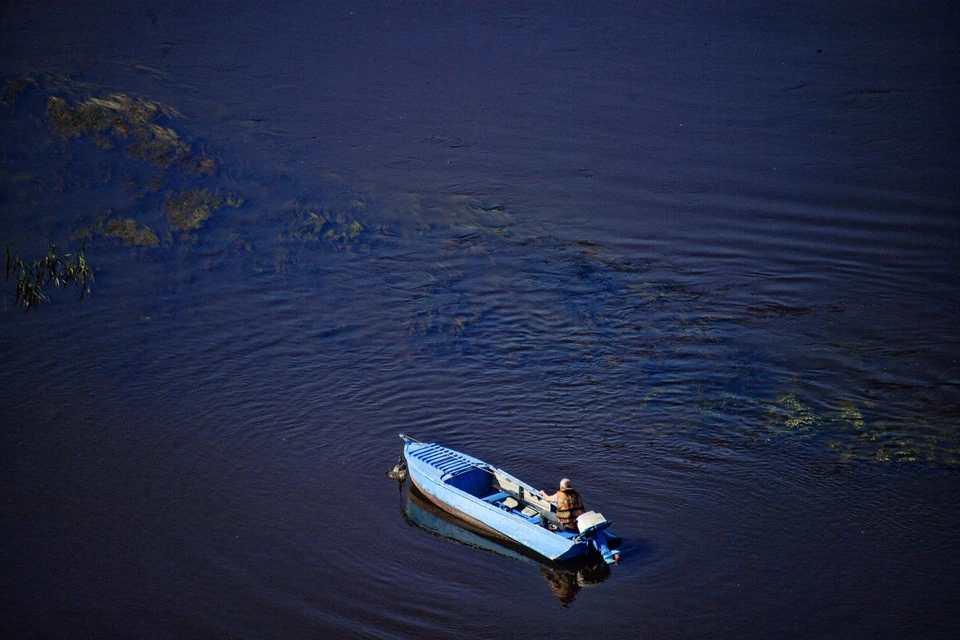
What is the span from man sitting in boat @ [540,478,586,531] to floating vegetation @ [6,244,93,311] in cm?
1426

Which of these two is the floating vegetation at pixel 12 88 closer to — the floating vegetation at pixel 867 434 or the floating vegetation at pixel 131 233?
the floating vegetation at pixel 131 233

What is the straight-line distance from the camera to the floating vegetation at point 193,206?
25.5 meters

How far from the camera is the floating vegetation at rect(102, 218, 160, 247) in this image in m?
24.8

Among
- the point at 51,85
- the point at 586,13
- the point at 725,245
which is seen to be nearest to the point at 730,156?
the point at 725,245

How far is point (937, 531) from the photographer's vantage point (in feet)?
49.5

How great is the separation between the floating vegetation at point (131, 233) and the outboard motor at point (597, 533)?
15595 mm

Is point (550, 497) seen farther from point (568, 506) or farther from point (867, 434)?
point (867, 434)

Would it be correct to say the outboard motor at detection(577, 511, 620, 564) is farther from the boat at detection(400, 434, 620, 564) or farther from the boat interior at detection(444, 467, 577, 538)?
the boat interior at detection(444, 467, 577, 538)

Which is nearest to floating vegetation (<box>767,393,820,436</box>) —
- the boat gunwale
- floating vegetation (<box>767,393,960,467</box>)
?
floating vegetation (<box>767,393,960,467</box>)

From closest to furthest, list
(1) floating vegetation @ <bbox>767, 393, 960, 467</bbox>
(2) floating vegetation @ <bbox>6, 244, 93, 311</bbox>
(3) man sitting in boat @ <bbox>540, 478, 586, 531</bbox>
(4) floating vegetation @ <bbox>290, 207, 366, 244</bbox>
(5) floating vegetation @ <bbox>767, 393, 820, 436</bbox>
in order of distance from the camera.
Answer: (3) man sitting in boat @ <bbox>540, 478, 586, 531</bbox>
(1) floating vegetation @ <bbox>767, 393, 960, 467</bbox>
(5) floating vegetation @ <bbox>767, 393, 820, 436</bbox>
(2) floating vegetation @ <bbox>6, 244, 93, 311</bbox>
(4) floating vegetation @ <bbox>290, 207, 366, 244</bbox>

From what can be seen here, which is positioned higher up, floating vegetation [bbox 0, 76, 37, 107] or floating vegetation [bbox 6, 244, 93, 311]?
floating vegetation [bbox 0, 76, 37, 107]

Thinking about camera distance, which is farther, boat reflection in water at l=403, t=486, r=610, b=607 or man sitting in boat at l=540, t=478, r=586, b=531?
man sitting in boat at l=540, t=478, r=586, b=531

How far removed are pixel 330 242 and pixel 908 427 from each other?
14.9 m

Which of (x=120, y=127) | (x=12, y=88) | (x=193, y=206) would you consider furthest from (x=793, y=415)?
(x=12, y=88)
